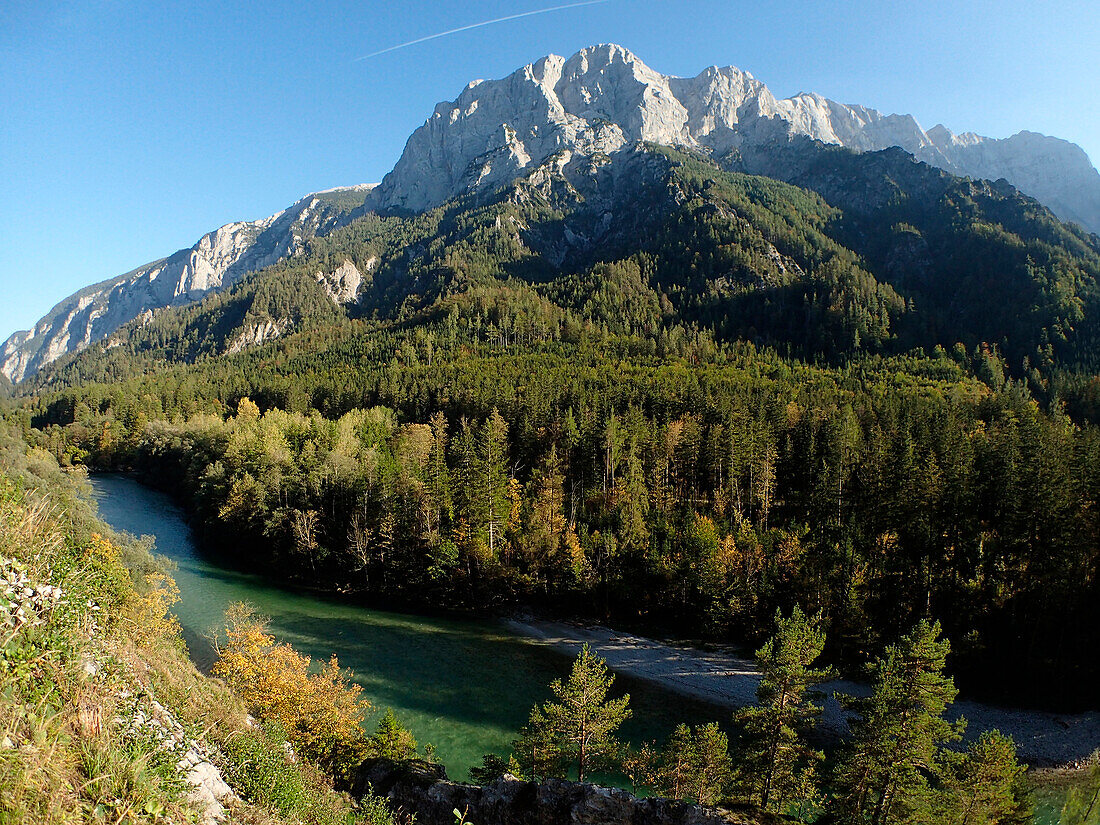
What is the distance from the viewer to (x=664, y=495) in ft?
174

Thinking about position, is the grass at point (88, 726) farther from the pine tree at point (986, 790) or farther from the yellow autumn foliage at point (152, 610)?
the pine tree at point (986, 790)

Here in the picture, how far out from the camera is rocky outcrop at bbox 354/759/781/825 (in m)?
14.4

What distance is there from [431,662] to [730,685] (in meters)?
20.3

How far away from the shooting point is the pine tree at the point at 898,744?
1673 cm

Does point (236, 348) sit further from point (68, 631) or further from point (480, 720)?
point (68, 631)

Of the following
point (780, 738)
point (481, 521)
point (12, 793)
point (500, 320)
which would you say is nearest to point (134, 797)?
point (12, 793)

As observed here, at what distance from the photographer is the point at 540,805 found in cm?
1522

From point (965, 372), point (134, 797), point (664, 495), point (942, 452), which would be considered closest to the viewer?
point (134, 797)

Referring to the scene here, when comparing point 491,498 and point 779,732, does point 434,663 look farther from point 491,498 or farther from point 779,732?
point 779,732

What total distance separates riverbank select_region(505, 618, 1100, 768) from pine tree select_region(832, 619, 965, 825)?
14864 mm

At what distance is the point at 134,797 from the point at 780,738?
21.4 m

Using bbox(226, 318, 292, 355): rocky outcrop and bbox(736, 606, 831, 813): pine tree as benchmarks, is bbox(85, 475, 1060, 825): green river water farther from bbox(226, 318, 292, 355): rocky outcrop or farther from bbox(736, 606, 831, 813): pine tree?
bbox(226, 318, 292, 355): rocky outcrop

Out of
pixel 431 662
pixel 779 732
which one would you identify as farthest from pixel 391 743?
pixel 431 662

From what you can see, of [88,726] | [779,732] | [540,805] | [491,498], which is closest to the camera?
[88,726]
